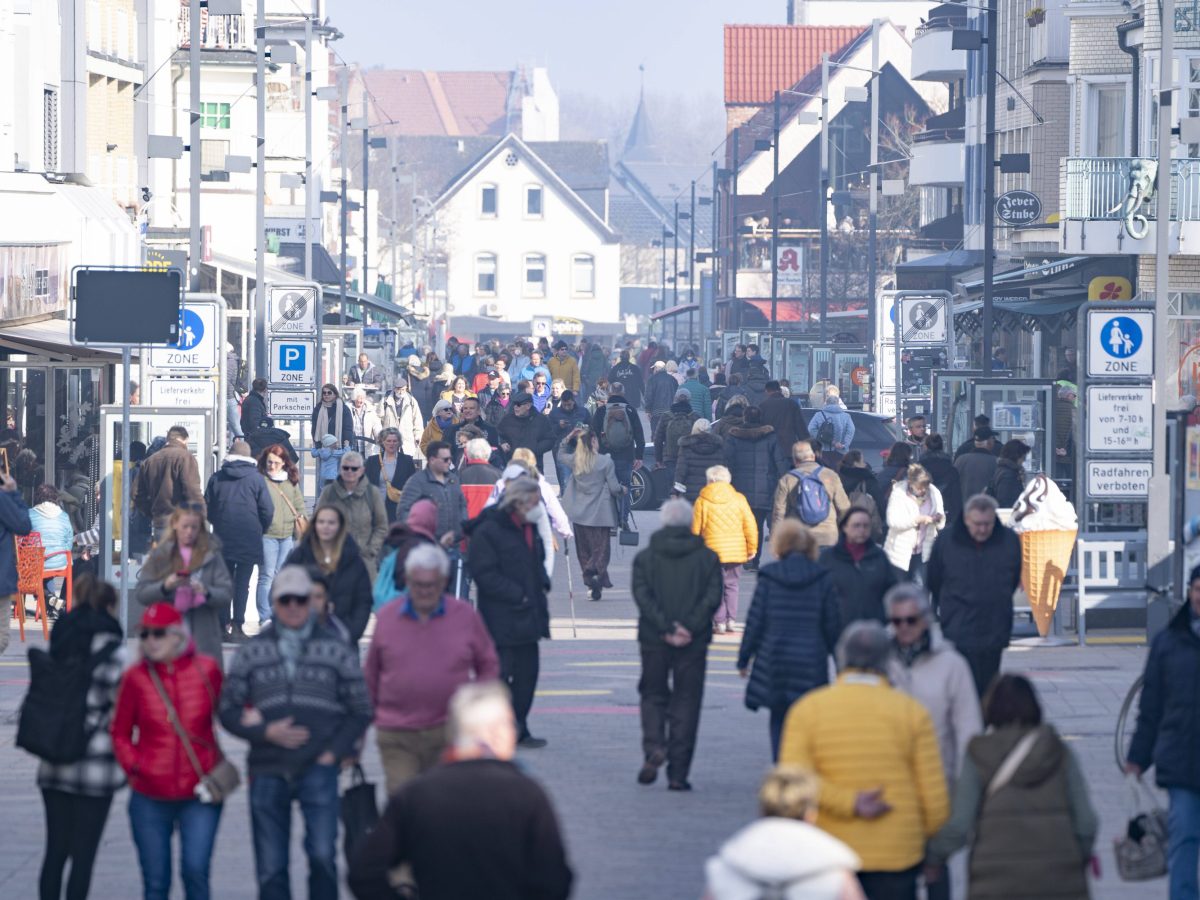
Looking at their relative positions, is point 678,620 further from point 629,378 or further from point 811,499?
point 629,378

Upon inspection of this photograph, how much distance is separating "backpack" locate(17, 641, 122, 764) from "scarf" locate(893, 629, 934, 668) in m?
3.09

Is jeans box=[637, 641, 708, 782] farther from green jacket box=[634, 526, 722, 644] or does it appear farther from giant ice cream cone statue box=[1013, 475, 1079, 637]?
giant ice cream cone statue box=[1013, 475, 1079, 637]

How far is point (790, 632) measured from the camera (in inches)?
451

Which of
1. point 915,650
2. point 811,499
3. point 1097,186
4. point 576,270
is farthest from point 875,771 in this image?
point 576,270

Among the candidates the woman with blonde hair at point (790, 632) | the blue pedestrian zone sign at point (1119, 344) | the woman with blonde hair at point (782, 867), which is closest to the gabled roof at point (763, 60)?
the blue pedestrian zone sign at point (1119, 344)

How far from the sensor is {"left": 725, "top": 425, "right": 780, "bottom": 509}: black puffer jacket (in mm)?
22406

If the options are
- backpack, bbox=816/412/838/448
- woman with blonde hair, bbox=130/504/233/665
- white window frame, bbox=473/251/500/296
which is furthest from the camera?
white window frame, bbox=473/251/500/296

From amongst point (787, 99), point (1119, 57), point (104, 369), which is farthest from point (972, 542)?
point (787, 99)

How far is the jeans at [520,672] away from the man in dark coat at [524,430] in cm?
1292

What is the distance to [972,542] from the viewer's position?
12.7 metres

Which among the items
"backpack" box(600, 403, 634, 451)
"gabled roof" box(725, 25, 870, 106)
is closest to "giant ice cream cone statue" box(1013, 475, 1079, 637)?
"backpack" box(600, 403, 634, 451)

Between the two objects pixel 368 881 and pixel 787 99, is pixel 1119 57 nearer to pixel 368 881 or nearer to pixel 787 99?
pixel 368 881

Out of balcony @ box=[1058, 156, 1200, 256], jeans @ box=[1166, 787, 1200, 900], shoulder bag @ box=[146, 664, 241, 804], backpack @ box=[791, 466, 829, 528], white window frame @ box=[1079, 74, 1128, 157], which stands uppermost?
white window frame @ box=[1079, 74, 1128, 157]

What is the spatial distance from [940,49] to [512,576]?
46904 millimetres
